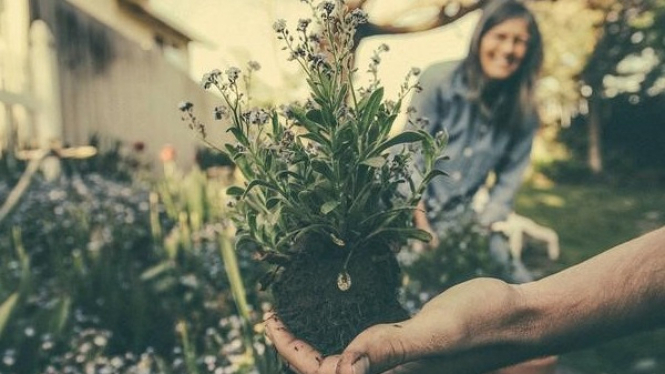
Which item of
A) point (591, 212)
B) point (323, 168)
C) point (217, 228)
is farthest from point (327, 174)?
point (591, 212)

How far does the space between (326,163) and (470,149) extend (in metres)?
2.99

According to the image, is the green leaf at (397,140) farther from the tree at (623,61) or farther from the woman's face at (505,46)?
the tree at (623,61)

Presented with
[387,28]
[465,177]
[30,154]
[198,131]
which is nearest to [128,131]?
[30,154]

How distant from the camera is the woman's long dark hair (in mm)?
4266

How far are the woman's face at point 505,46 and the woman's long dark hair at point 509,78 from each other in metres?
0.03

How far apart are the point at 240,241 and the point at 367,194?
Answer: 0.30m

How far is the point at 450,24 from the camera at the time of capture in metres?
5.13

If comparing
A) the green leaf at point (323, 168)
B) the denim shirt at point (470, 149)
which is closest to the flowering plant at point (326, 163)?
the green leaf at point (323, 168)

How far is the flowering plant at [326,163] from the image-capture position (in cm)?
147

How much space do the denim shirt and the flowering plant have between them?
105 inches

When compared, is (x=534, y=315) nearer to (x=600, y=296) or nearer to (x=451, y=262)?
(x=600, y=296)

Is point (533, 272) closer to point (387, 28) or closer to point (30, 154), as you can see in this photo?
point (387, 28)

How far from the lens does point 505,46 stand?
4.20 meters

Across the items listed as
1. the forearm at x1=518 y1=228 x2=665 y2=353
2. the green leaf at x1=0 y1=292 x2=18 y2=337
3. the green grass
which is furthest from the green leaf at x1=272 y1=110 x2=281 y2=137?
the green grass
